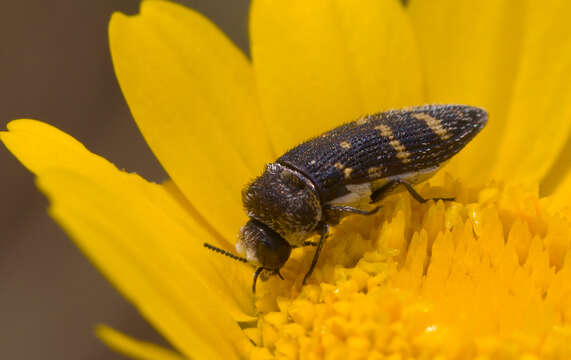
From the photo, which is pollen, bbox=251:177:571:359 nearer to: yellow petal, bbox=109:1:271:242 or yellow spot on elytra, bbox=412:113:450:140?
yellow spot on elytra, bbox=412:113:450:140

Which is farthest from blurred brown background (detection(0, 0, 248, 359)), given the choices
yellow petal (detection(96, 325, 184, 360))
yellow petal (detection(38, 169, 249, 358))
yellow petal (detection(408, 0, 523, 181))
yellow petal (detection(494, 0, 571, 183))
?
yellow petal (detection(96, 325, 184, 360))

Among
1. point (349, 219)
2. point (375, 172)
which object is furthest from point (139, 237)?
point (349, 219)

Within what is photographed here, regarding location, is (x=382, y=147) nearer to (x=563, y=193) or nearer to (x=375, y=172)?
(x=375, y=172)

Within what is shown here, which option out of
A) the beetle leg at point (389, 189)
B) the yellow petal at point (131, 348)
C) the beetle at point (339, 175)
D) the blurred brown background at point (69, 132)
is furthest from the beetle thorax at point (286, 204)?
the blurred brown background at point (69, 132)

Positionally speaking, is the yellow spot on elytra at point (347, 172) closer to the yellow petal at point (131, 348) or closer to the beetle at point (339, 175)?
the beetle at point (339, 175)

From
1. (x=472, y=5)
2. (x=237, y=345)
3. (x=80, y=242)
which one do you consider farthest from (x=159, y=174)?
(x=80, y=242)

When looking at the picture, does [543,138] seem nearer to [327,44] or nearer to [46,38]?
[327,44]
